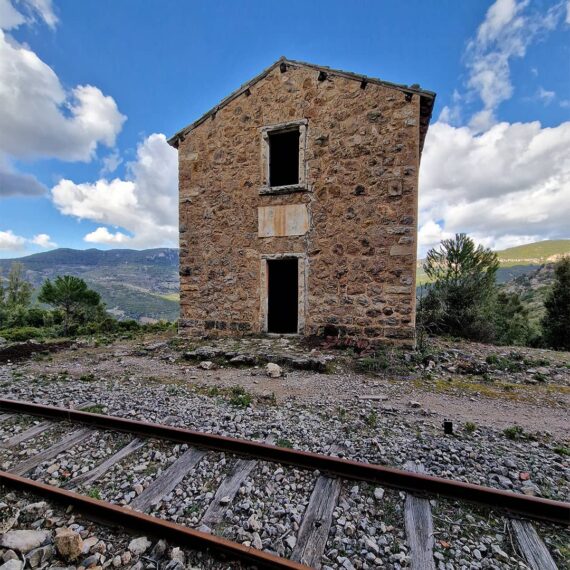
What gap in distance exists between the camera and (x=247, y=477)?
10.1 ft

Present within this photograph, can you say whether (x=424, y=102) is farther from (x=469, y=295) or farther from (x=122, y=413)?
(x=122, y=413)

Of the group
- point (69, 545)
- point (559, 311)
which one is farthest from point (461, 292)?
→ point (69, 545)

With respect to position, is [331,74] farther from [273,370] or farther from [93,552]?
[93,552]

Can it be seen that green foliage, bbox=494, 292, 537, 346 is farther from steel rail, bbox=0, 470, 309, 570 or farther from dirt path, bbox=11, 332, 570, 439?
steel rail, bbox=0, 470, 309, 570

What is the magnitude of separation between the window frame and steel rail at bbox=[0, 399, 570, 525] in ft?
22.6

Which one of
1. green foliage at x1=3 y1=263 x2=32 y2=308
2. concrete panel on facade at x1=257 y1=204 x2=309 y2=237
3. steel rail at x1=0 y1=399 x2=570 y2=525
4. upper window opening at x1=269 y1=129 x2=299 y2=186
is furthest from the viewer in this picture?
green foliage at x1=3 y1=263 x2=32 y2=308

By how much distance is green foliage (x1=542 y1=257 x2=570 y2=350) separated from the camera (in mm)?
14133

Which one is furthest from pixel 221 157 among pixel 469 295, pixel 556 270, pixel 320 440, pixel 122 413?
pixel 556 270

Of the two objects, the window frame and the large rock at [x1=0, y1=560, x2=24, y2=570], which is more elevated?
the window frame

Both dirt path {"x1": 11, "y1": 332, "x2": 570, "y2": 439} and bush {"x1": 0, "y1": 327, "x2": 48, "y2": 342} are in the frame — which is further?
bush {"x1": 0, "y1": 327, "x2": 48, "y2": 342}

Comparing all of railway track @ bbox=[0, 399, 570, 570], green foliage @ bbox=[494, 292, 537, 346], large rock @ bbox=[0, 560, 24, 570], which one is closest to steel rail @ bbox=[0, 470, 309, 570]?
railway track @ bbox=[0, 399, 570, 570]

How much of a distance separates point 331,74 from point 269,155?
2658 millimetres

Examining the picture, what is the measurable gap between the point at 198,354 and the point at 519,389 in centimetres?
670

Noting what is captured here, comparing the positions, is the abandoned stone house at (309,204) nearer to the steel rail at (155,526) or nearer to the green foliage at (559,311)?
the steel rail at (155,526)
